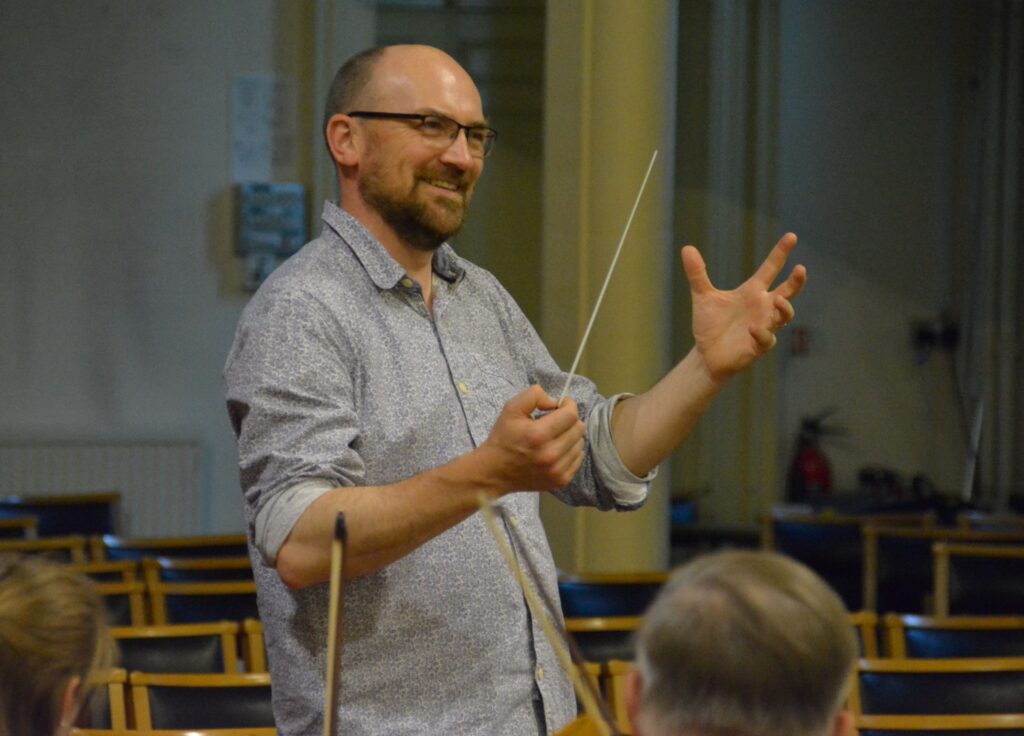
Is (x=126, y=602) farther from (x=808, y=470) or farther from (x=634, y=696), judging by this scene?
(x=808, y=470)

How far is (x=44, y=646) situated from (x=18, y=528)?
4.88m

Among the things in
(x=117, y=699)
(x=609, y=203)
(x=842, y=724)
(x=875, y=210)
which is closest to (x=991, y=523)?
(x=609, y=203)

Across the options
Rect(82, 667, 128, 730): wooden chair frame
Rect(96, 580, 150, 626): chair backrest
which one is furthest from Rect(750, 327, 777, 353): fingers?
Rect(96, 580, 150, 626): chair backrest

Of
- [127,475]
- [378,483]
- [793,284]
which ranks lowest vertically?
[127,475]

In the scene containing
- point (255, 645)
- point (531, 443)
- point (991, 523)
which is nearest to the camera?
point (531, 443)

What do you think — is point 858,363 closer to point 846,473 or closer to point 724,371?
point 846,473

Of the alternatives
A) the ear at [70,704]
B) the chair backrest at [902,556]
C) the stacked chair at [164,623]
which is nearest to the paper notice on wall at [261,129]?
the stacked chair at [164,623]

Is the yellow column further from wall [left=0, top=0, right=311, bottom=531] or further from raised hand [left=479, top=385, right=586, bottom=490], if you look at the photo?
raised hand [left=479, top=385, right=586, bottom=490]

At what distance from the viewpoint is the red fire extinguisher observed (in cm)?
917

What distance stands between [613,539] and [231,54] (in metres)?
3.90

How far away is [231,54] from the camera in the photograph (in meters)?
8.31

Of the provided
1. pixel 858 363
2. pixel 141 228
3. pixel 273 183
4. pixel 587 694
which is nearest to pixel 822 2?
pixel 858 363

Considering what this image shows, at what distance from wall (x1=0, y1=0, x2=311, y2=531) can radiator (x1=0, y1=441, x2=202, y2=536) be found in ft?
0.31

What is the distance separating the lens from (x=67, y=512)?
677cm
